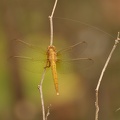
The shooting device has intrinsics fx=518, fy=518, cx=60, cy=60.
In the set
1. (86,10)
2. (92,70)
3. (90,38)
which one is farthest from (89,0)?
(92,70)

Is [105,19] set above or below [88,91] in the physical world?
above

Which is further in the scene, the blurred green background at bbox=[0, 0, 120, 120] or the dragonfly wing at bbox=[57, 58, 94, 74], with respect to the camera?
the blurred green background at bbox=[0, 0, 120, 120]

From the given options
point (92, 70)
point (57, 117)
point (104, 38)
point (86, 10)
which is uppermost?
point (86, 10)

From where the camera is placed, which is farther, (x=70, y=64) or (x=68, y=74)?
(x=68, y=74)

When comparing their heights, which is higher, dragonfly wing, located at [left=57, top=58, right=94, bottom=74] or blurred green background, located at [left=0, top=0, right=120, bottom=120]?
blurred green background, located at [left=0, top=0, right=120, bottom=120]

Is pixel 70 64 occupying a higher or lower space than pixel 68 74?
lower

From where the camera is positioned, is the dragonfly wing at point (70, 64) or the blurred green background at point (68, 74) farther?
the blurred green background at point (68, 74)

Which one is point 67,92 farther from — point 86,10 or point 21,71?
point 86,10

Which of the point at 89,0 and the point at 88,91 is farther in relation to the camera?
the point at 89,0
